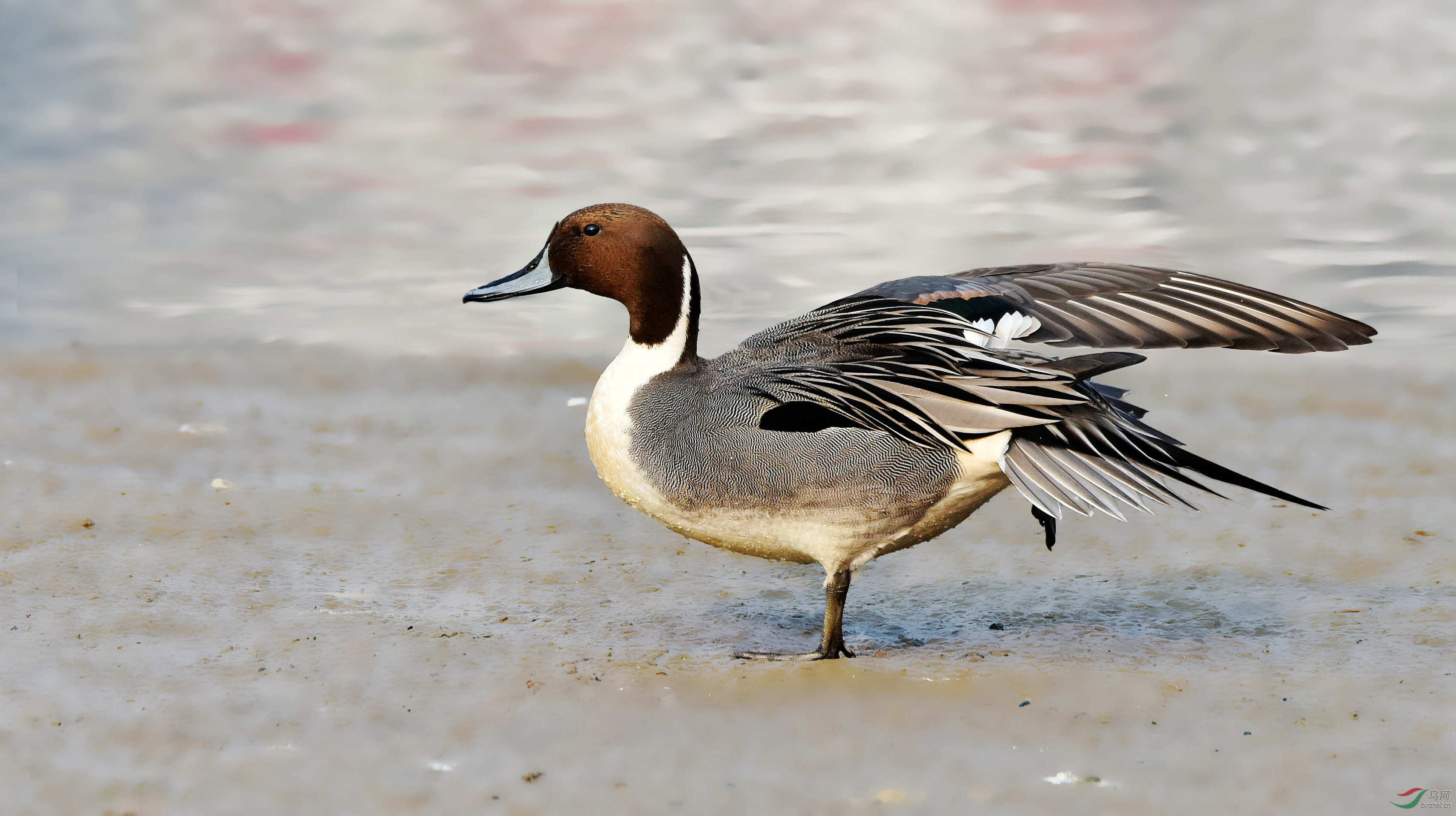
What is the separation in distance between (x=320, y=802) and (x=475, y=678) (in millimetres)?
605

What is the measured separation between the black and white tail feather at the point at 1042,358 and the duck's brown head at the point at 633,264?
0.23 meters

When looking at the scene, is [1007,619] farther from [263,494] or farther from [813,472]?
[263,494]

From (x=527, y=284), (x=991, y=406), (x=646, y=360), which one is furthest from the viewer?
(x=527, y=284)

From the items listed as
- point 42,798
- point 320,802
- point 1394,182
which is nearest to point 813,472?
point 320,802

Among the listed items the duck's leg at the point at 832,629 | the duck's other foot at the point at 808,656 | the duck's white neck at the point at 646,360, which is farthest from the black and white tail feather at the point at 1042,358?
the duck's other foot at the point at 808,656

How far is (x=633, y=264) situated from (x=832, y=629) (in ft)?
3.34

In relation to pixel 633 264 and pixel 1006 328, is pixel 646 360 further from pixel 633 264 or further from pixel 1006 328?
pixel 1006 328

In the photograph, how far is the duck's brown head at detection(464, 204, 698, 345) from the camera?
12.1 ft

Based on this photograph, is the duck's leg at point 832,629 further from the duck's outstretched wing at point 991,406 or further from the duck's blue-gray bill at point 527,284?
the duck's blue-gray bill at point 527,284

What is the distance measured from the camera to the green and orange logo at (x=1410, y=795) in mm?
2658

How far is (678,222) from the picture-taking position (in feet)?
25.8

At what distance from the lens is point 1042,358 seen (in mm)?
3424

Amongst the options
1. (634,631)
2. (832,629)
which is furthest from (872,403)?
(634,631)

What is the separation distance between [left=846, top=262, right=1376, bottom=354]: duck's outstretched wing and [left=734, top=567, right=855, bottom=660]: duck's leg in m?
0.69
